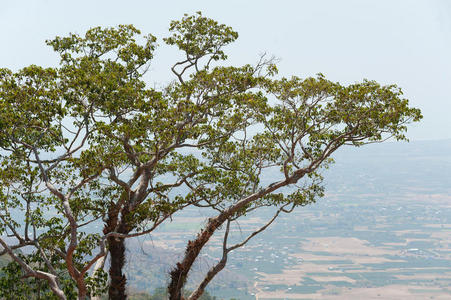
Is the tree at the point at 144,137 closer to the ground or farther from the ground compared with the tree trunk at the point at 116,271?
farther from the ground

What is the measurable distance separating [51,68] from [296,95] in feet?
20.4

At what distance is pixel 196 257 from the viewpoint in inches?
591

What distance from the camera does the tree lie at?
12.8 metres

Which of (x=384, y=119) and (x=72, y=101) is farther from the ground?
(x=72, y=101)

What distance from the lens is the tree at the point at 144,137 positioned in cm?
1278

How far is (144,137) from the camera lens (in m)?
Result: 12.9

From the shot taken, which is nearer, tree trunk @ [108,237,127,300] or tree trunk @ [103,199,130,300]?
tree trunk @ [103,199,130,300]

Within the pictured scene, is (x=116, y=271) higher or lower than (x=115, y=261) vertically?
lower

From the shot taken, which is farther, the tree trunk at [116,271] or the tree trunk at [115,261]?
the tree trunk at [116,271]

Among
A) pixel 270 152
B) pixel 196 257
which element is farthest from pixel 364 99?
pixel 196 257

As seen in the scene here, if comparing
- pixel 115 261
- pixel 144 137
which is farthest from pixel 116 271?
pixel 144 137

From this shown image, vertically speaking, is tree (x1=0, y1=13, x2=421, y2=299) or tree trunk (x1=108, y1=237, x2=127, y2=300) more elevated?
tree (x1=0, y1=13, x2=421, y2=299)

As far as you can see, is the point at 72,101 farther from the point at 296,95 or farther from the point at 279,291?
the point at 279,291

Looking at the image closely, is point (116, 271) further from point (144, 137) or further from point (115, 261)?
point (144, 137)
